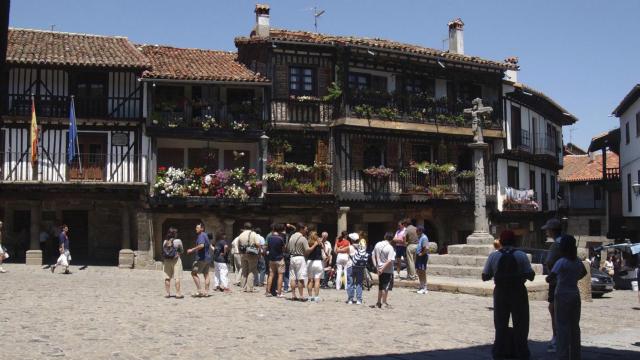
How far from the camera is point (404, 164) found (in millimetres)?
31281

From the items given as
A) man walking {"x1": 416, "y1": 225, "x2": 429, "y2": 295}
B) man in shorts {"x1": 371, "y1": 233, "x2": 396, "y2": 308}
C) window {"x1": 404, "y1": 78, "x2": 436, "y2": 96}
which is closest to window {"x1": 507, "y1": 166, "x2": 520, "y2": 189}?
window {"x1": 404, "y1": 78, "x2": 436, "y2": 96}

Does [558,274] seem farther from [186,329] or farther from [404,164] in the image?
[404,164]

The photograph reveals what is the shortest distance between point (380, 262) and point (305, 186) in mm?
14541

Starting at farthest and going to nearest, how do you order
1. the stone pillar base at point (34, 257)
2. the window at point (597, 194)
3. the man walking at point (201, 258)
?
the window at point (597, 194), the stone pillar base at point (34, 257), the man walking at point (201, 258)

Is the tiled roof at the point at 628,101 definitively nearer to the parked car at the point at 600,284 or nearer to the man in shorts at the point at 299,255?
the parked car at the point at 600,284

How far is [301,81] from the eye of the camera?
29.6 metres

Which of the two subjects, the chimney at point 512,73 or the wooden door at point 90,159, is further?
the chimney at point 512,73

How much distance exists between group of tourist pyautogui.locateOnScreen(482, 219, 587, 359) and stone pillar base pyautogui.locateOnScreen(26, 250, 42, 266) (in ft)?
68.5

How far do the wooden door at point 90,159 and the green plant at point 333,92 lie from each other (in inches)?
350

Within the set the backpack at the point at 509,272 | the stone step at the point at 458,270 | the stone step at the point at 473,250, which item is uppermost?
the backpack at the point at 509,272

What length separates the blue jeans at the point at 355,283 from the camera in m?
15.4

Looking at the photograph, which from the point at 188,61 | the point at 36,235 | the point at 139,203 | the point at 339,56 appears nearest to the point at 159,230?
the point at 139,203

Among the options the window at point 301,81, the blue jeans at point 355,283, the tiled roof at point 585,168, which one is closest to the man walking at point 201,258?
the blue jeans at point 355,283

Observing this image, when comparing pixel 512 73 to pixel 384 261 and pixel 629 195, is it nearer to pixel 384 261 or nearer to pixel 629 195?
pixel 629 195
